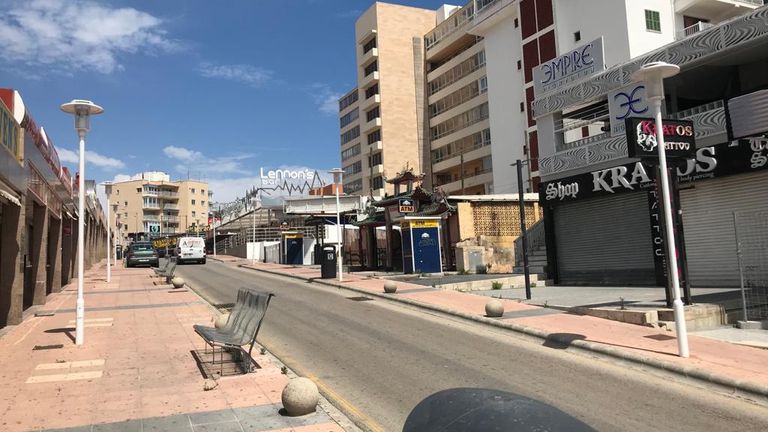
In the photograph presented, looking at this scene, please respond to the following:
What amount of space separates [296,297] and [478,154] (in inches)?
1952

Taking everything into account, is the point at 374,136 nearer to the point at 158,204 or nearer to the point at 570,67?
the point at 570,67

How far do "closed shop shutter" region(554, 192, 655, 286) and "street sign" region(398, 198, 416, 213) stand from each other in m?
8.59

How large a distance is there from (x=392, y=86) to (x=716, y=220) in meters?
65.4

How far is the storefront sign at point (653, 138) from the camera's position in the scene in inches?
440

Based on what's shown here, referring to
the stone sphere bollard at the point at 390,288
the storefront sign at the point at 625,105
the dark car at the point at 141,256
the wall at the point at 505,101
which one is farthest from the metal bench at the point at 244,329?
the wall at the point at 505,101

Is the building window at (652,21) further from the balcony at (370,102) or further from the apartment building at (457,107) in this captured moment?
the balcony at (370,102)

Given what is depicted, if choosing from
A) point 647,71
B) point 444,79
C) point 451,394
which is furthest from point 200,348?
point 444,79

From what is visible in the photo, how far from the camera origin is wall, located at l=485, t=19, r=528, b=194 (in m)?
55.8

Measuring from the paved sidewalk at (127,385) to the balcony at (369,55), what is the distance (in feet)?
229

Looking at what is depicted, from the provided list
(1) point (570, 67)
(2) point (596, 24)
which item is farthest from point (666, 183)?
(2) point (596, 24)

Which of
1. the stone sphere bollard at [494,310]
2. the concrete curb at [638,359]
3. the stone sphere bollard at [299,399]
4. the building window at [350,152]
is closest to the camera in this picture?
the stone sphere bollard at [299,399]

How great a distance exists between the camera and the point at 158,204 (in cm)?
12269

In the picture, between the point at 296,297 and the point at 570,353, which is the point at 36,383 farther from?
the point at 296,297

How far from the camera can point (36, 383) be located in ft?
24.5
